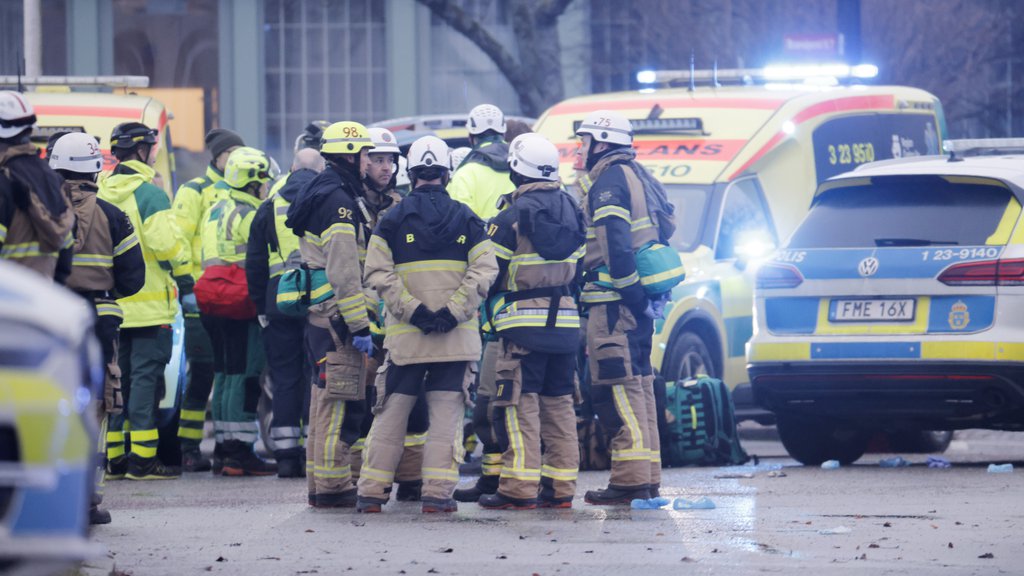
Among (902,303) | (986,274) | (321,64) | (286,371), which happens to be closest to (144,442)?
(286,371)

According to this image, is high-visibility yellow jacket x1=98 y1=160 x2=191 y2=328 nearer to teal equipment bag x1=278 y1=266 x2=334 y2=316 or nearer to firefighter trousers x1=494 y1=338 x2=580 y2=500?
teal equipment bag x1=278 y1=266 x2=334 y2=316

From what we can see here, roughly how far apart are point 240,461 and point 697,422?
2768 millimetres

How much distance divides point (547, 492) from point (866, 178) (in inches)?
118

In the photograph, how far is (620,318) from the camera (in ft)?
32.7

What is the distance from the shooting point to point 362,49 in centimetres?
2786

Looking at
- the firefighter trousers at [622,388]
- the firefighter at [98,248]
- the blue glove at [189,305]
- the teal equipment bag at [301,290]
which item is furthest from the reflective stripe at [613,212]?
the blue glove at [189,305]

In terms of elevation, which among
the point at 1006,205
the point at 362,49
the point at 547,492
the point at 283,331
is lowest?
the point at 547,492

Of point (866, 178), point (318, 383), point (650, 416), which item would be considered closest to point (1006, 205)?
point (866, 178)

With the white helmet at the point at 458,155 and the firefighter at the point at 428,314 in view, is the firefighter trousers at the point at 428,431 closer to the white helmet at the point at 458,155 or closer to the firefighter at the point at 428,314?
the firefighter at the point at 428,314

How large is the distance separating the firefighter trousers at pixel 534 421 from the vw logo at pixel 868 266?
2147mm

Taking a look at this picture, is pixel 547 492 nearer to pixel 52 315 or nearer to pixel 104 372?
pixel 104 372

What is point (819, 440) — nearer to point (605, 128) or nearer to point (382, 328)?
point (605, 128)

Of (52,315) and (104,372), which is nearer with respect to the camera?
(52,315)

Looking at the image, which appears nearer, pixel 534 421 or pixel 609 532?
pixel 609 532
